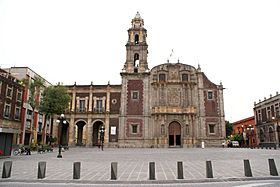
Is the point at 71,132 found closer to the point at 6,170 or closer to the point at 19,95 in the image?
the point at 19,95

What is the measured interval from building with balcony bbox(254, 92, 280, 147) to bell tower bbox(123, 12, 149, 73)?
27.9 meters

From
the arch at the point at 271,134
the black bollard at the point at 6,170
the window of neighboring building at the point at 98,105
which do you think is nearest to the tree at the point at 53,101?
the window of neighboring building at the point at 98,105

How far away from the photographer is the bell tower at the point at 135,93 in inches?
1699

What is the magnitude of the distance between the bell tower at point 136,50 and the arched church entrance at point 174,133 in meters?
11.7

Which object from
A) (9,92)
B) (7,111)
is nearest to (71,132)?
(7,111)

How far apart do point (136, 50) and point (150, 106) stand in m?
11.6

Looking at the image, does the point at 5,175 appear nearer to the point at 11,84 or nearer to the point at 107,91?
the point at 11,84

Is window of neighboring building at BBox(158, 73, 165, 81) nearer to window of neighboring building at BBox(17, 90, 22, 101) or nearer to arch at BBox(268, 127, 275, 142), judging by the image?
window of neighboring building at BBox(17, 90, 22, 101)

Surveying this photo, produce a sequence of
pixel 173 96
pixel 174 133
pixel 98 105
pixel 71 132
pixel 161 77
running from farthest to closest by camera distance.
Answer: pixel 98 105 → pixel 71 132 → pixel 161 77 → pixel 173 96 → pixel 174 133

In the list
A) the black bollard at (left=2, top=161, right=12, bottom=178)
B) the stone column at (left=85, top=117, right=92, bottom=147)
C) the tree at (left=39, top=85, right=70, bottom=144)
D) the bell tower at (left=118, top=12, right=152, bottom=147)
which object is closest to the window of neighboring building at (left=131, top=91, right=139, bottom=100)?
the bell tower at (left=118, top=12, right=152, bottom=147)

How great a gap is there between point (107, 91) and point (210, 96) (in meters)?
20.1

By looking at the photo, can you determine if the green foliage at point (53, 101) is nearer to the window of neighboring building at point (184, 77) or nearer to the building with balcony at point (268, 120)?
the window of neighboring building at point (184, 77)

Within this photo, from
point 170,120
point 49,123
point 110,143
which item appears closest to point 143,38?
point 170,120

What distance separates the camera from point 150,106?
44.3 meters
